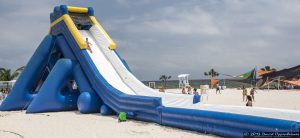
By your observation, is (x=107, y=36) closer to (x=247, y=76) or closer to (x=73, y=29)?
(x=73, y=29)

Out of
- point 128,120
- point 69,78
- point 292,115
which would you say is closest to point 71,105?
point 69,78

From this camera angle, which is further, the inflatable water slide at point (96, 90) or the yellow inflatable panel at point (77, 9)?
the yellow inflatable panel at point (77, 9)

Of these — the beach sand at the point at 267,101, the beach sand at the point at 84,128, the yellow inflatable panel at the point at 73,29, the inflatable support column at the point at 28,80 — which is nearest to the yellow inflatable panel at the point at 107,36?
the yellow inflatable panel at the point at 73,29

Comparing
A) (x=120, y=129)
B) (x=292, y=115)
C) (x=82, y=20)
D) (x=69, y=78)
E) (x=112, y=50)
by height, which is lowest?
(x=120, y=129)

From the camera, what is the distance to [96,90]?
1235 centimetres

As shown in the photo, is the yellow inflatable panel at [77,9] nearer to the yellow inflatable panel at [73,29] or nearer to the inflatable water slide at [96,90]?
the inflatable water slide at [96,90]

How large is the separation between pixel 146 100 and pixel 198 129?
2.48 meters

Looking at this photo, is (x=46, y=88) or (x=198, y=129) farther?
(x=46, y=88)

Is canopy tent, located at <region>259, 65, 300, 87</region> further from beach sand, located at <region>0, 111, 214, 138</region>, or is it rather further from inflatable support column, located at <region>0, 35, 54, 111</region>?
beach sand, located at <region>0, 111, 214, 138</region>

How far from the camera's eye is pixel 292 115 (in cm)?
648

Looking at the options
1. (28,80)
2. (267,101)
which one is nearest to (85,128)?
(28,80)

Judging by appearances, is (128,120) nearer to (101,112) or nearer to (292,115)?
(101,112)

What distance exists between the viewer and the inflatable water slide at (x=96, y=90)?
7.52 metres

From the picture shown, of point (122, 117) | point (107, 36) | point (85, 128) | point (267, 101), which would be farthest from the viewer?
point (267, 101)
